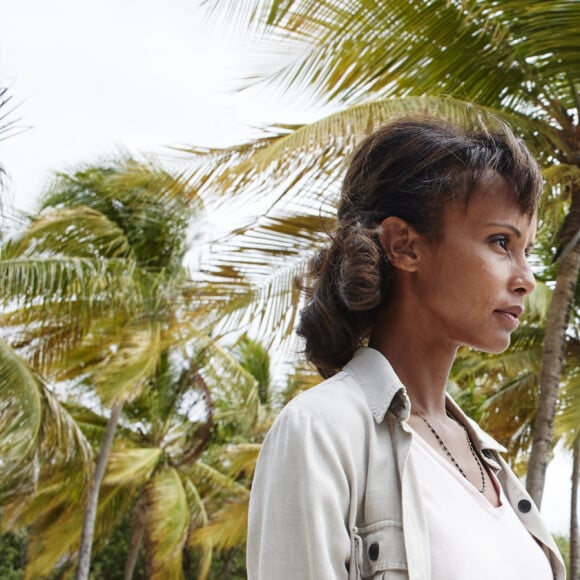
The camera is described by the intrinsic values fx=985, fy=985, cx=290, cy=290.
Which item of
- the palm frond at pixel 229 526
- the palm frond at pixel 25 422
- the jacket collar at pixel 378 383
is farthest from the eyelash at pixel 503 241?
the palm frond at pixel 229 526

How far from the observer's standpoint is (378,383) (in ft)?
4.54

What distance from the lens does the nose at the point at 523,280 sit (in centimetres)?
142

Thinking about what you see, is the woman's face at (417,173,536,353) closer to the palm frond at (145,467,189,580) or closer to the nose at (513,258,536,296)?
the nose at (513,258,536,296)

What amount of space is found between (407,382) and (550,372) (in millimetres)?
5694

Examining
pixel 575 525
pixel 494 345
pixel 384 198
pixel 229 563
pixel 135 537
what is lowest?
pixel 229 563

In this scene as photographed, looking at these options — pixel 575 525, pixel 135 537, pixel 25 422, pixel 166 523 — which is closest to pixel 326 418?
pixel 25 422

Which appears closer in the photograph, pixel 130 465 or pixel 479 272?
pixel 479 272

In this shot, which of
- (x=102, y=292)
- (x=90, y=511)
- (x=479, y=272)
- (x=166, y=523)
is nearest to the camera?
(x=479, y=272)

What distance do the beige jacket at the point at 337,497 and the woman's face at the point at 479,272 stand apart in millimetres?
174

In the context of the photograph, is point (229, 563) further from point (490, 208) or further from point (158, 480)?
point (490, 208)

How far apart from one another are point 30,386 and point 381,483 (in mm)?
9639

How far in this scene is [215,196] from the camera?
22.2 feet

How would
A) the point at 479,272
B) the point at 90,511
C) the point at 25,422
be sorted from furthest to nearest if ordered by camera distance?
1. the point at 90,511
2. the point at 25,422
3. the point at 479,272

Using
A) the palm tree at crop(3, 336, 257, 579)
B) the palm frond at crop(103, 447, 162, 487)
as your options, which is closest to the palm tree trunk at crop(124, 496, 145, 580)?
the palm tree at crop(3, 336, 257, 579)
